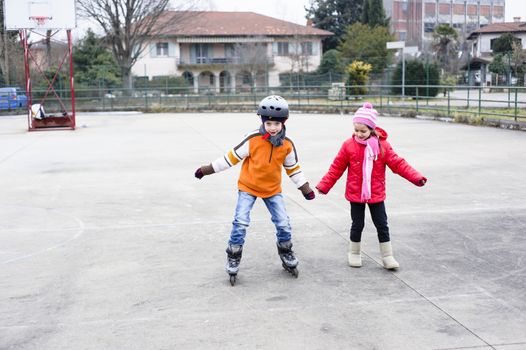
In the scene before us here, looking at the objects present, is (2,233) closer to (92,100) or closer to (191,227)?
(191,227)

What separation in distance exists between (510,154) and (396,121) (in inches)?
440

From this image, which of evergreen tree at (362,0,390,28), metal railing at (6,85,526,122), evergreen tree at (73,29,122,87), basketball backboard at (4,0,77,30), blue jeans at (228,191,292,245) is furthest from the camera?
evergreen tree at (362,0,390,28)

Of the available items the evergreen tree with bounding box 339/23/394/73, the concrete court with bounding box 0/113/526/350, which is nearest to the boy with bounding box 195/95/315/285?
the concrete court with bounding box 0/113/526/350

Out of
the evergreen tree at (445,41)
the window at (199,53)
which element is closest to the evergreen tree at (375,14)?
the evergreen tree at (445,41)

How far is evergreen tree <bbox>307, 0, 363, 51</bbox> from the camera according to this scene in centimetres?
6806

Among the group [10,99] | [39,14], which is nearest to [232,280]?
[39,14]

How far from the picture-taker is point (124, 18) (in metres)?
47.8

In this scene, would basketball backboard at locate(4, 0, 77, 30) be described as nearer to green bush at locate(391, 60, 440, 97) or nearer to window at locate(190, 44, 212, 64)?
green bush at locate(391, 60, 440, 97)

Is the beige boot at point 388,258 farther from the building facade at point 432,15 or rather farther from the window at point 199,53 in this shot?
the building facade at point 432,15

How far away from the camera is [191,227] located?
7.79 metres

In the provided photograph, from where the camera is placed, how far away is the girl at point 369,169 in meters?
5.70

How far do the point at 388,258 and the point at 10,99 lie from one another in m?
33.1

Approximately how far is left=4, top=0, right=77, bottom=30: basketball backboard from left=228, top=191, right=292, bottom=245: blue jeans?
20.3 m

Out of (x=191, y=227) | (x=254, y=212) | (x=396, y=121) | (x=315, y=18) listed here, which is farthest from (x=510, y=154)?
(x=315, y=18)
